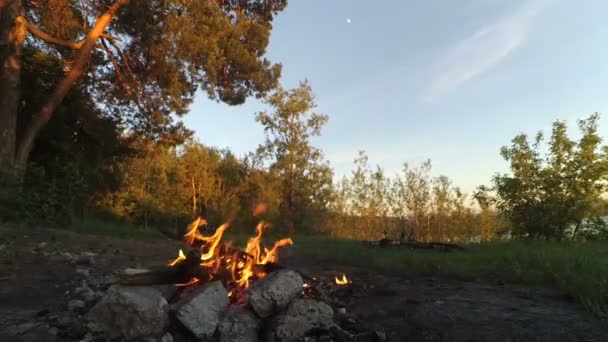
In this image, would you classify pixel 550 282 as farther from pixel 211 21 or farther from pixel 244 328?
pixel 211 21

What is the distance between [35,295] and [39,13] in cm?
1160

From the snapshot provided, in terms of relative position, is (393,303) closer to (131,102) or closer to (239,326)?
→ (239,326)

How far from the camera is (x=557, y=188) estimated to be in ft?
48.6

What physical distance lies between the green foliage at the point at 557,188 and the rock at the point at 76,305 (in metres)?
15.5

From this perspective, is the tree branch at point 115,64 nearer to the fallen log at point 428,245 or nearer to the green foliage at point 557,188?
the fallen log at point 428,245

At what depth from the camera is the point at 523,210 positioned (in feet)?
48.9

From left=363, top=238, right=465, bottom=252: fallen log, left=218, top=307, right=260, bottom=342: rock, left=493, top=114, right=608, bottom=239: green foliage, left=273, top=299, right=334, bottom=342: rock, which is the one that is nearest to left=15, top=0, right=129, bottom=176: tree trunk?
left=218, top=307, right=260, bottom=342: rock

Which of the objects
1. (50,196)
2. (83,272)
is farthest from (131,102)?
(83,272)

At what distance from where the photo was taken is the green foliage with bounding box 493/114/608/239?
1441cm

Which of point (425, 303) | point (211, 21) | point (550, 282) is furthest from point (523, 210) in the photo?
point (211, 21)

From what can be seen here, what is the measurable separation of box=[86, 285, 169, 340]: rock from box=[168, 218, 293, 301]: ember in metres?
0.79

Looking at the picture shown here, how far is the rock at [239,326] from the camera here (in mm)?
3691

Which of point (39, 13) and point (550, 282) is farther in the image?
point (39, 13)

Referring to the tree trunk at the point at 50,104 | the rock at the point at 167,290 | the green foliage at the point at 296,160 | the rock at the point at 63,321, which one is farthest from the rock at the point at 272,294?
the green foliage at the point at 296,160
